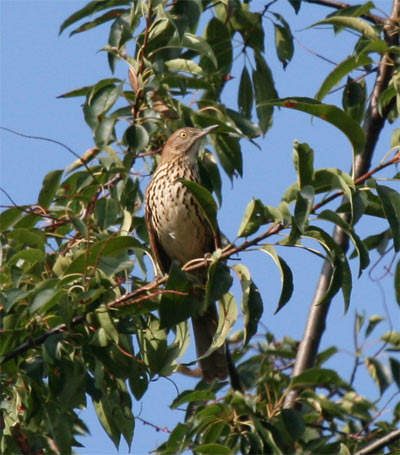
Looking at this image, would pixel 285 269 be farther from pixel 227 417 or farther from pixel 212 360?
pixel 212 360

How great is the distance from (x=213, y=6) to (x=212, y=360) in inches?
74.0

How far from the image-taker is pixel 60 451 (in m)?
3.74

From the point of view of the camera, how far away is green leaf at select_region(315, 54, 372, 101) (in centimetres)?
393

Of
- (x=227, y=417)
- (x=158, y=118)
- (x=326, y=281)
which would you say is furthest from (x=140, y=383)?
(x=326, y=281)

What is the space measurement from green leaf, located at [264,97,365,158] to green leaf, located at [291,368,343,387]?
1154 millimetres

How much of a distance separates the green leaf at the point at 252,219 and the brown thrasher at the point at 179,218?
5.98 feet

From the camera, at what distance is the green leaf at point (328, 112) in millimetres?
3287

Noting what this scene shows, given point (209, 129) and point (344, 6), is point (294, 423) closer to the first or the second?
point (209, 129)

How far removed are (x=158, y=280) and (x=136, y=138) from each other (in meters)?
0.69

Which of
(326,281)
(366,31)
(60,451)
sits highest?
(366,31)

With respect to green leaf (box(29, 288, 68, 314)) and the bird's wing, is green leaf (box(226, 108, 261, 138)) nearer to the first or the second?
the bird's wing

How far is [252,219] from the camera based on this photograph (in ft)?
11.0

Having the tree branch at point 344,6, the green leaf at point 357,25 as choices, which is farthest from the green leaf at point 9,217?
the tree branch at point 344,6

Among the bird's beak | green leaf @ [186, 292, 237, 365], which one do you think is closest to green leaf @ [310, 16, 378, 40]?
the bird's beak
